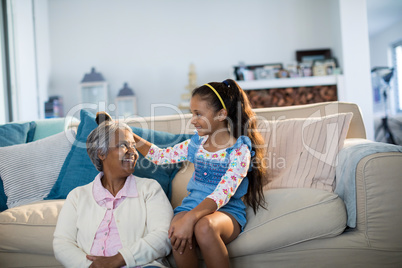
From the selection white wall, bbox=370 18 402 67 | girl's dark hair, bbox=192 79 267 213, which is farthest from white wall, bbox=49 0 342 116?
girl's dark hair, bbox=192 79 267 213

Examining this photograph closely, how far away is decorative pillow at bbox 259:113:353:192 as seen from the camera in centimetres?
177

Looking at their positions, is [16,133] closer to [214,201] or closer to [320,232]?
[214,201]

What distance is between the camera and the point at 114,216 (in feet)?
4.78

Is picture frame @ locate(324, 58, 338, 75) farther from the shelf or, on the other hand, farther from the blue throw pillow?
the blue throw pillow

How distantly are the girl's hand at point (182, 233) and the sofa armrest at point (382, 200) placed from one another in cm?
70

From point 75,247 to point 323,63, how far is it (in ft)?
14.0

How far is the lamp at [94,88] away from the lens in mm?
5145

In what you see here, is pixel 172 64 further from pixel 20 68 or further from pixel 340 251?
pixel 340 251

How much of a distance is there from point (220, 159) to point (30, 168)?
995mm

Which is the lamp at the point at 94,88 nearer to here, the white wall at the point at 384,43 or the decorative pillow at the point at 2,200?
the decorative pillow at the point at 2,200

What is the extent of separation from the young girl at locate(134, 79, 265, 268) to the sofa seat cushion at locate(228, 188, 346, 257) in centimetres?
5

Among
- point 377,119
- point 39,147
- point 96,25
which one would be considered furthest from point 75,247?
point 377,119

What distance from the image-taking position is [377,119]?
6.93 m

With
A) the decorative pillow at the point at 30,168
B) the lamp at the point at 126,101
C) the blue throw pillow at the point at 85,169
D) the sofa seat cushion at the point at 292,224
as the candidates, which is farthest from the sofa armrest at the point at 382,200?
the lamp at the point at 126,101
